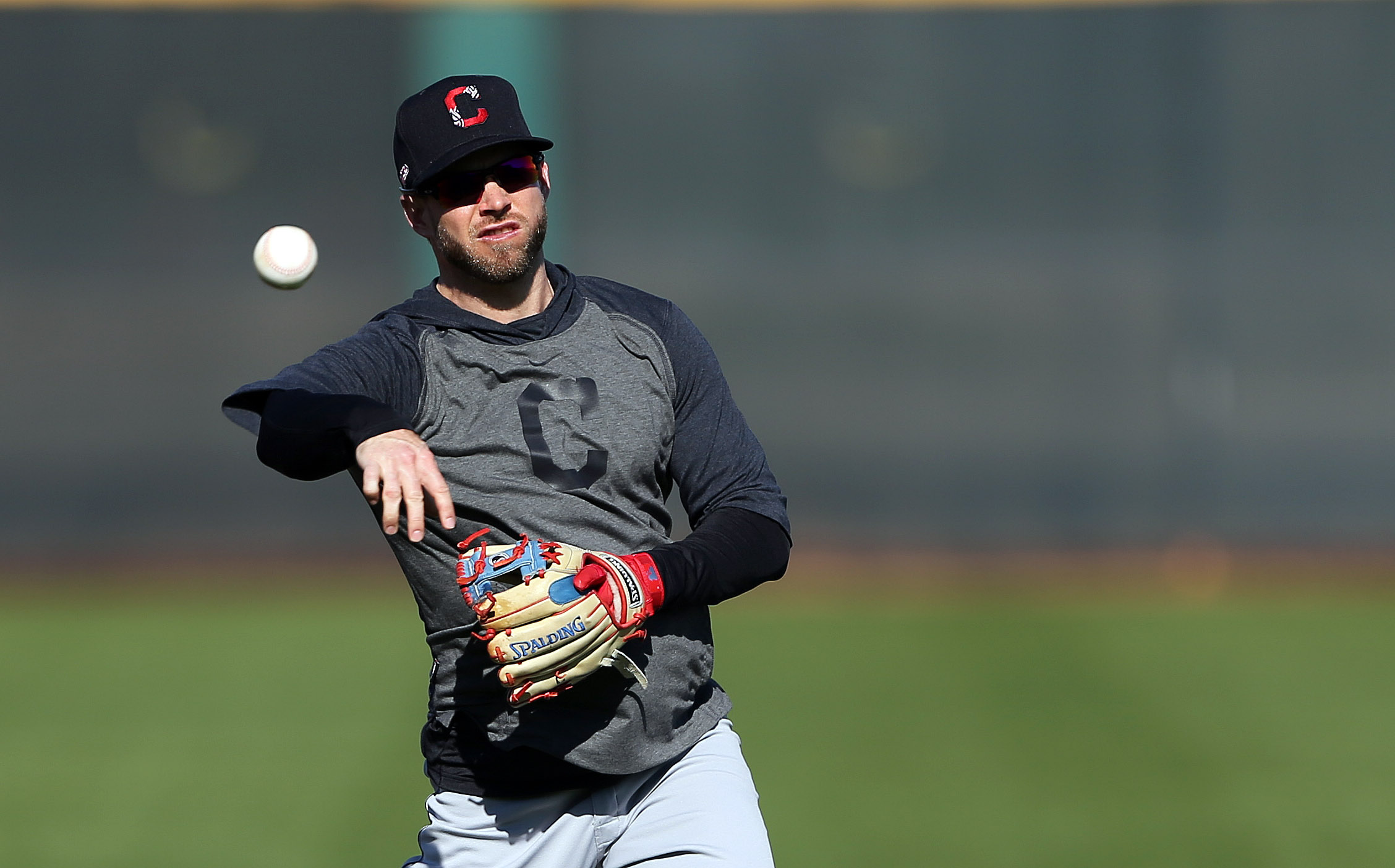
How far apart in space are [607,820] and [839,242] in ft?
22.9

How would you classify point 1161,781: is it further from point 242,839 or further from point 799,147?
point 799,147

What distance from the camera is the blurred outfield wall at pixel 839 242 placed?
364 inches

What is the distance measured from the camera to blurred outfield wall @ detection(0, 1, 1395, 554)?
9.24 meters

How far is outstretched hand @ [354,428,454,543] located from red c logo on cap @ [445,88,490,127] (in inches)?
31.3

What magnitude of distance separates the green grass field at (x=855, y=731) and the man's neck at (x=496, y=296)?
8.46 feet

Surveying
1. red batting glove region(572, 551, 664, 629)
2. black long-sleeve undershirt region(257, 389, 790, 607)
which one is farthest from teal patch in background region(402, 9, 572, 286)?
red batting glove region(572, 551, 664, 629)

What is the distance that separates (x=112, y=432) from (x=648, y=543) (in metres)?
7.35

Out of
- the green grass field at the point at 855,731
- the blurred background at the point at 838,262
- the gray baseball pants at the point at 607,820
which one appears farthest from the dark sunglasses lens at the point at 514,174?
the blurred background at the point at 838,262

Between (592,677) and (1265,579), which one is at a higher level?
(592,677)

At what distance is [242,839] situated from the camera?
508 centimetres

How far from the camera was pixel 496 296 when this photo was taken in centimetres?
292

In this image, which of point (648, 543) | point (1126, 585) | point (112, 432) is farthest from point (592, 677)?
point (112, 432)

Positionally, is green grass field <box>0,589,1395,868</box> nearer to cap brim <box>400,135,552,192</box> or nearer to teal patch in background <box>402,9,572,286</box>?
teal patch in background <box>402,9,572,286</box>

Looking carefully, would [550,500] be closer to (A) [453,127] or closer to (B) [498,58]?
(A) [453,127]
